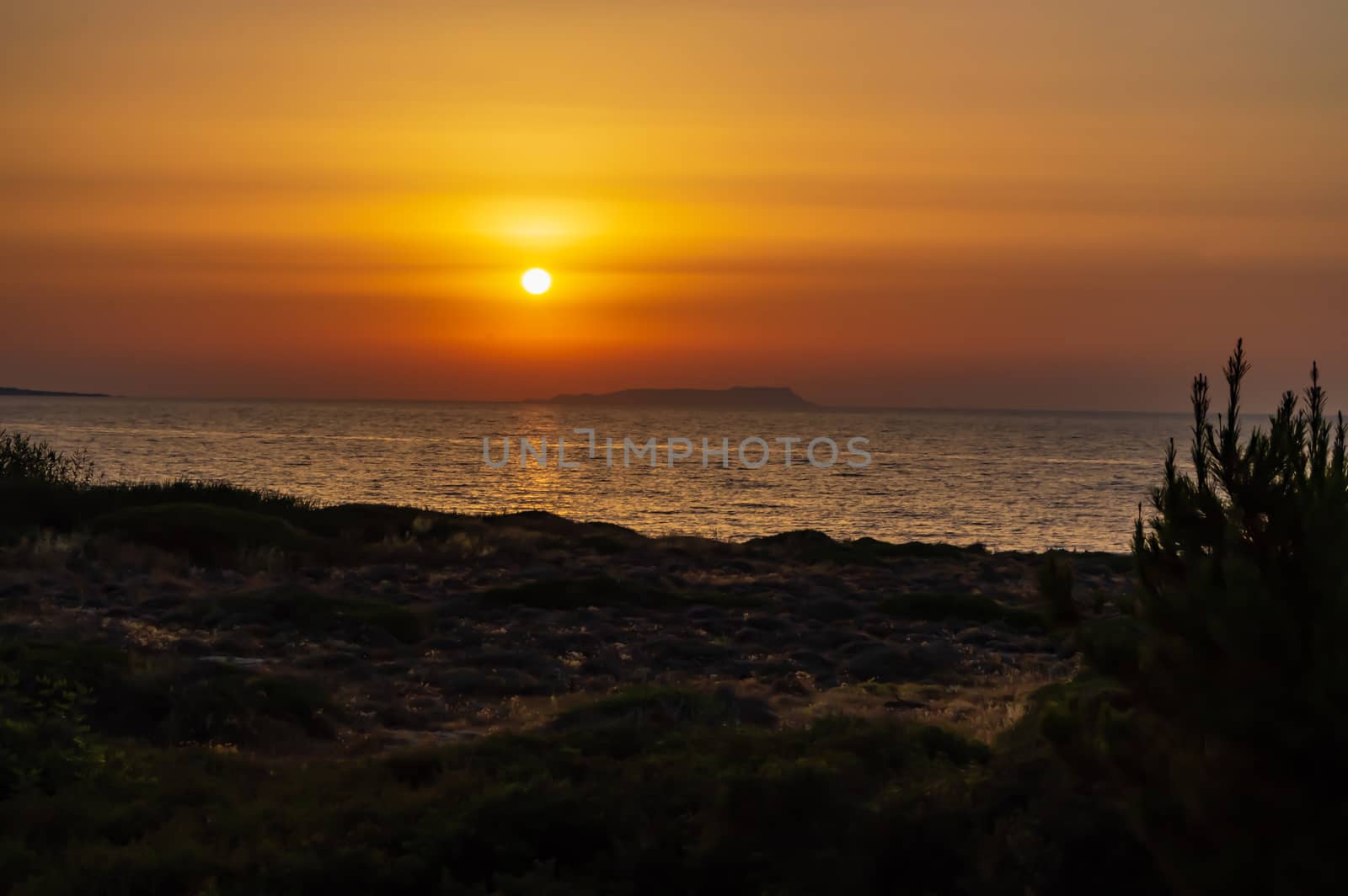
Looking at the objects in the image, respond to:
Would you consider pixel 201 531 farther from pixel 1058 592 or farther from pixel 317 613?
pixel 1058 592

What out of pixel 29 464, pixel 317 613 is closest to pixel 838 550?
pixel 317 613

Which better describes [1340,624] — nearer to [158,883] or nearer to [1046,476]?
[158,883]

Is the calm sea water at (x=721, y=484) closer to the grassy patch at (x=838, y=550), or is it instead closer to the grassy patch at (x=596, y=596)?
the grassy patch at (x=838, y=550)

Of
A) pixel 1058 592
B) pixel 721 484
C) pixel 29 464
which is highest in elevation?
pixel 1058 592

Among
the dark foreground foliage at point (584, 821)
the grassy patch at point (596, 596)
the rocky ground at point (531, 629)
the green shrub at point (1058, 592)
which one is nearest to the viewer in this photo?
the dark foreground foliage at point (584, 821)

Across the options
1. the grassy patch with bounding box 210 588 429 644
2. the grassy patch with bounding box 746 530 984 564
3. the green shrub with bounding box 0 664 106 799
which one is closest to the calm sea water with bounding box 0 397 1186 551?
the grassy patch with bounding box 746 530 984 564

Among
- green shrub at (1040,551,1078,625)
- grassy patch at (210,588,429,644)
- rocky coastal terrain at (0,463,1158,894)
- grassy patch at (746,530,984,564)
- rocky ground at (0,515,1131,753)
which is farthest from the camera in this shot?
grassy patch at (746,530,984,564)

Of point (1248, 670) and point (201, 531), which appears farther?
point (201, 531)

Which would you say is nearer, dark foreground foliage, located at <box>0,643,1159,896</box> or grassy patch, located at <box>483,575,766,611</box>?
dark foreground foliage, located at <box>0,643,1159,896</box>

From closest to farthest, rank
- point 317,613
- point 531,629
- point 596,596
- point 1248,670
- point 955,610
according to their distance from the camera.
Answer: point 1248,670, point 317,613, point 531,629, point 596,596, point 955,610

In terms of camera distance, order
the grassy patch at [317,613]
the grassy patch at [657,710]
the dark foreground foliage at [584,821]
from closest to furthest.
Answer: the dark foreground foliage at [584,821] < the grassy patch at [657,710] < the grassy patch at [317,613]

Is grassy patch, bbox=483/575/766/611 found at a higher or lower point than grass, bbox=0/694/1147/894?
lower

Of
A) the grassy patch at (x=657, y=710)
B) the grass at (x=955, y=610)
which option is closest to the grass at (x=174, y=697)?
the grassy patch at (x=657, y=710)

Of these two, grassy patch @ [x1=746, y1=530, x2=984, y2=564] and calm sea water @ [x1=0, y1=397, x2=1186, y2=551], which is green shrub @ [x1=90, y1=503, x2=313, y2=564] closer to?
grassy patch @ [x1=746, y1=530, x2=984, y2=564]
